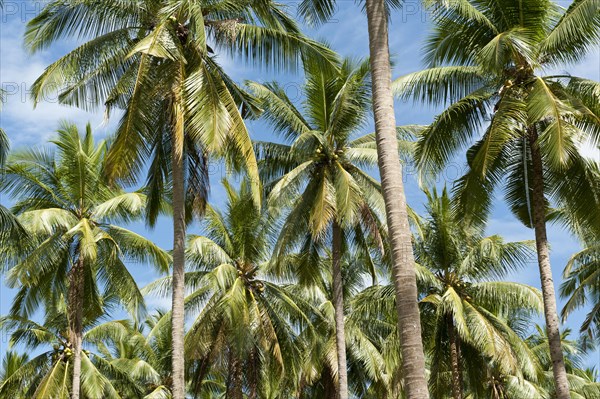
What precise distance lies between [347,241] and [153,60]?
9909 mm

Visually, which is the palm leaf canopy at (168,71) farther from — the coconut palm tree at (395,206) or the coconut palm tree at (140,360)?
the coconut palm tree at (140,360)

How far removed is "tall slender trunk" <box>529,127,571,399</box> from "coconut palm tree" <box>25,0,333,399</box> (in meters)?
4.92

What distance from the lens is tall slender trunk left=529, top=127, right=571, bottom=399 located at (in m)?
15.2

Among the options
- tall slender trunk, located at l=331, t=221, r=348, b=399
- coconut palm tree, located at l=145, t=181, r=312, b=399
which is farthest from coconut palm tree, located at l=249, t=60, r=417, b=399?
coconut palm tree, located at l=145, t=181, r=312, b=399

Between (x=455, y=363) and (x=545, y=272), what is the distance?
24.9 ft

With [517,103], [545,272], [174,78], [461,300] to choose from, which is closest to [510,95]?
[517,103]

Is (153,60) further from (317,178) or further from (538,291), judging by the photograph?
(538,291)

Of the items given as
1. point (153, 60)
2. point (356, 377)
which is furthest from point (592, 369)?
point (153, 60)

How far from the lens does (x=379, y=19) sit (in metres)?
10.8

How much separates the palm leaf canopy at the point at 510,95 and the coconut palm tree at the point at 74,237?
9.16 metres

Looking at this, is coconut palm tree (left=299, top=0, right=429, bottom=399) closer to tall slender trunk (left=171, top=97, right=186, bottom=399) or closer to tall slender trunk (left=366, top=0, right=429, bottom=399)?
tall slender trunk (left=366, top=0, right=429, bottom=399)

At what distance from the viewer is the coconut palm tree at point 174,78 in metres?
15.3

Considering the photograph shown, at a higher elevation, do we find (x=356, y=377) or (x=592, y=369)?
(x=592, y=369)

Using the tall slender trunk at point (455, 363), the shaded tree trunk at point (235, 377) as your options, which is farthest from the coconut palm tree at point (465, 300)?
the shaded tree trunk at point (235, 377)
